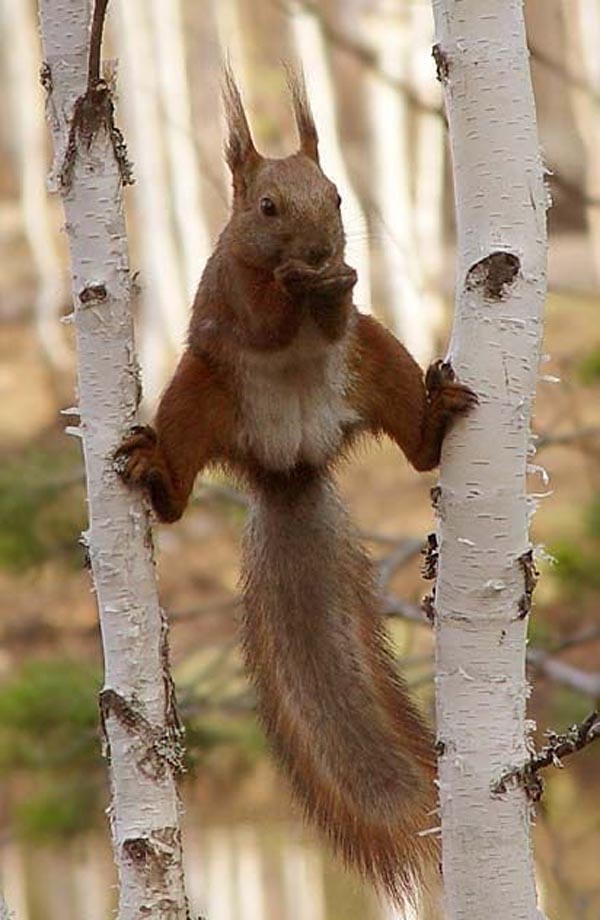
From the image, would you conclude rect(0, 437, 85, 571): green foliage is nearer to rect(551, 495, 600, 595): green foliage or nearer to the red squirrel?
rect(551, 495, 600, 595): green foliage

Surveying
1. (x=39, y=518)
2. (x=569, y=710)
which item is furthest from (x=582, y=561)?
(x=39, y=518)

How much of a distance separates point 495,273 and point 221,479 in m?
0.85

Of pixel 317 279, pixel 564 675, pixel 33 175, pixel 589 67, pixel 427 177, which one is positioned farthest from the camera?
pixel 33 175

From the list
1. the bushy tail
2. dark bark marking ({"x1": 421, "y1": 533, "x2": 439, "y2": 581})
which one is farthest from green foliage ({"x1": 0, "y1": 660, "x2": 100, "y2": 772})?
dark bark marking ({"x1": 421, "y1": 533, "x2": 439, "y2": 581})

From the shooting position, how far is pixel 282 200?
2.14 metres

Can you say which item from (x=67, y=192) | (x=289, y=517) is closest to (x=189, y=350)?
(x=289, y=517)

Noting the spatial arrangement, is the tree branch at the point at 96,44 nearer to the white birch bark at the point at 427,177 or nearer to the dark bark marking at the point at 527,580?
the dark bark marking at the point at 527,580

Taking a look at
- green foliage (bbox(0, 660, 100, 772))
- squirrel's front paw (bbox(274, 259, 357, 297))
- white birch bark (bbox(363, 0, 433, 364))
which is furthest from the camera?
white birch bark (bbox(363, 0, 433, 364))

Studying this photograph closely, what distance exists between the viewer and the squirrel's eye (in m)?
2.14

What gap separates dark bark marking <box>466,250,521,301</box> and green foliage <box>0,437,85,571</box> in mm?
2372

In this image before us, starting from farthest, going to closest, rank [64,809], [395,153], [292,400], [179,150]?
[179,150] < [395,153] < [64,809] < [292,400]

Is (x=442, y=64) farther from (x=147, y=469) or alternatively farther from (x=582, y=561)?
(x=582, y=561)

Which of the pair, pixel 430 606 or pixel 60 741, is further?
pixel 60 741

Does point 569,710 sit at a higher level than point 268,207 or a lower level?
lower
